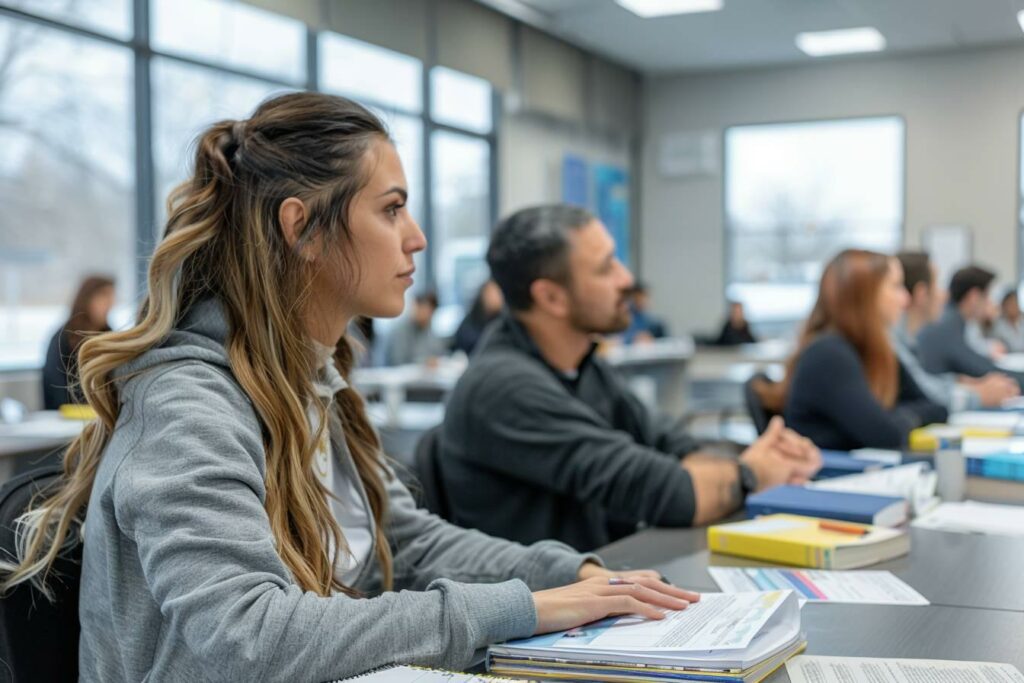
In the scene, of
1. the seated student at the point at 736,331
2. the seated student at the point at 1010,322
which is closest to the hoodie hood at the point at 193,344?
the seated student at the point at 1010,322

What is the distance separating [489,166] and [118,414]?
869cm

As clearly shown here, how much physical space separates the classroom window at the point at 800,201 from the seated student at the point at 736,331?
734 mm

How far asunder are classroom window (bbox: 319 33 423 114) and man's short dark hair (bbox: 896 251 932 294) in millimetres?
3438

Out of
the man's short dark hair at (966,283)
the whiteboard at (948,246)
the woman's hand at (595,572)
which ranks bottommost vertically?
the woman's hand at (595,572)

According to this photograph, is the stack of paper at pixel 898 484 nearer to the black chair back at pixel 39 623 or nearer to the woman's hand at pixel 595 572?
the woman's hand at pixel 595 572

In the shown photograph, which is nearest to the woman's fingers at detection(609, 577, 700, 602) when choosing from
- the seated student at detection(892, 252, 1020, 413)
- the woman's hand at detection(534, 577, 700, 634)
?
the woman's hand at detection(534, 577, 700, 634)

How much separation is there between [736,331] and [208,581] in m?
9.37

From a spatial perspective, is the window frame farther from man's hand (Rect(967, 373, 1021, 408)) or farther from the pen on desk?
the pen on desk

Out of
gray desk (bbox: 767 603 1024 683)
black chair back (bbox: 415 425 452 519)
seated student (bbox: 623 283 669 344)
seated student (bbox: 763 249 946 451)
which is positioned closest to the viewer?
gray desk (bbox: 767 603 1024 683)

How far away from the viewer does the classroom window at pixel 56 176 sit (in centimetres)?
544

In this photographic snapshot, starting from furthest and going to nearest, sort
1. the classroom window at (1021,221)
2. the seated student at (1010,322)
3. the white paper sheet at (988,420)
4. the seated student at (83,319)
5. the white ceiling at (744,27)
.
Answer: the classroom window at (1021,221), the seated student at (1010,322), the white ceiling at (744,27), the seated student at (83,319), the white paper sheet at (988,420)

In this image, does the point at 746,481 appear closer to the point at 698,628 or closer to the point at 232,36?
the point at 698,628

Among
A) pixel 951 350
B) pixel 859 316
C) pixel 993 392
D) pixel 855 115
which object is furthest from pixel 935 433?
pixel 855 115

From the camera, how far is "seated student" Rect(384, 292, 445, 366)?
7.64 metres
